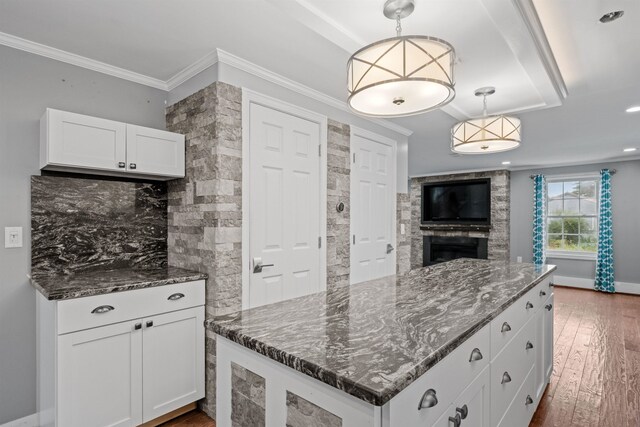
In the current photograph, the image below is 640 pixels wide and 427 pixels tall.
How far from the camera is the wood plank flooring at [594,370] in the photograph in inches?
93.0

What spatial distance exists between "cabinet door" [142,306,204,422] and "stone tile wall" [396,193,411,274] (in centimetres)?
250

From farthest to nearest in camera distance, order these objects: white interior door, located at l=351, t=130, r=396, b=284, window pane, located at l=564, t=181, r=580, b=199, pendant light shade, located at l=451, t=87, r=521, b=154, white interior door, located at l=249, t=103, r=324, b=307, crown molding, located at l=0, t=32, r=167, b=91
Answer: window pane, located at l=564, t=181, r=580, b=199 → white interior door, located at l=351, t=130, r=396, b=284 → white interior door, located at l=249, t=103, r=324, b=307 → pendant light shade, located at l=451, t=87, r=521, b=154 → crown molding, located at l=0, t=32, r=167, b=91

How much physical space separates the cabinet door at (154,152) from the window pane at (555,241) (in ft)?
24.1

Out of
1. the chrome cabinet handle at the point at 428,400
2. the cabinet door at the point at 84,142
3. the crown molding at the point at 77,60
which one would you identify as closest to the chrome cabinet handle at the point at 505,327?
the chrome cabinet handle at the point at 428,400

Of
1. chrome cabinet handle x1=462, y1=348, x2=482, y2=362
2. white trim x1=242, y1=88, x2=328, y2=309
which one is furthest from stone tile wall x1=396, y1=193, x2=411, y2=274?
chrome cabinet handle x1=462, y1=348, x2=482, y2=362

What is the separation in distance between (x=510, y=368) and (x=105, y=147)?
264 cm

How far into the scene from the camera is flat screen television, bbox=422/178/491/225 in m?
7.39

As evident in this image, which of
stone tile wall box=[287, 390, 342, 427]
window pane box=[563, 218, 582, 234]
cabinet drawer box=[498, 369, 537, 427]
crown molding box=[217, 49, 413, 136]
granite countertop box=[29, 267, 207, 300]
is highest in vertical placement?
crown molding box=[217, 49, 413, 136]

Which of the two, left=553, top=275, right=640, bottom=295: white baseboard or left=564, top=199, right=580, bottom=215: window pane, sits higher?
left=564, top=199, right=580, bottom=215: window pane

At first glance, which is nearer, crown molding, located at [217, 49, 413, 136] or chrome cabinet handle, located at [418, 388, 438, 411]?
chrome cabinet handle, located at [418, 388, 438, 411]

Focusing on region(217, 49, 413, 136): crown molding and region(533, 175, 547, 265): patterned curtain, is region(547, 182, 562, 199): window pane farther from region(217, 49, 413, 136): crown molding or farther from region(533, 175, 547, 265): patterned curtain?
region(217, 49, 413, 136): crown molding

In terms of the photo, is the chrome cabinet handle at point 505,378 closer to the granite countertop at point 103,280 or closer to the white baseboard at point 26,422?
the granite countertop at point 103,280

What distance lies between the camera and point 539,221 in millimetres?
6859

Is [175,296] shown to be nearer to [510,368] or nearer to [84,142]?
[84,142]
